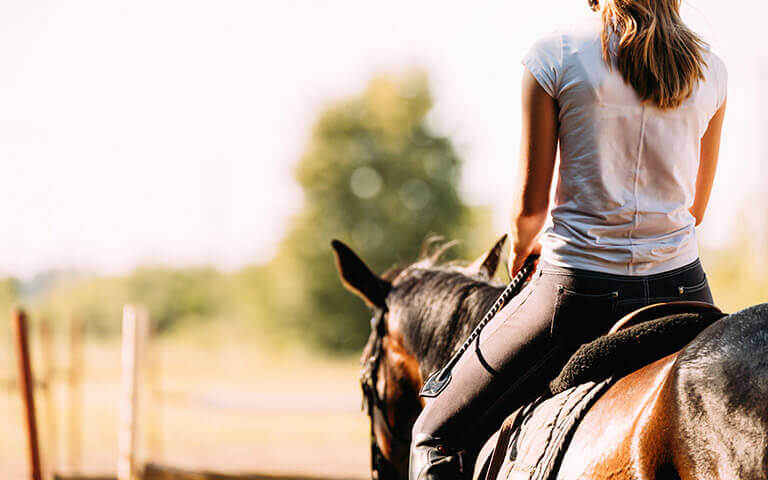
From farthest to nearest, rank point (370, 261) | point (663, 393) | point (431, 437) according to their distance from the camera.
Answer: point (370, 261)
point (431, 437)
point (663, 393)

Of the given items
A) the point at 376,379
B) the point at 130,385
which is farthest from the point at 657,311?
the point at 130,385

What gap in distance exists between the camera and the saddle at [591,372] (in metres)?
1.81

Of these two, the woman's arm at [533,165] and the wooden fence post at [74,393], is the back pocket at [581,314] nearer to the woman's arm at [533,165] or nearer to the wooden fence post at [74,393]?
the woman's arm at [533,165]

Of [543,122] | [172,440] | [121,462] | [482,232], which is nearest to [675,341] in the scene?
[543,122]

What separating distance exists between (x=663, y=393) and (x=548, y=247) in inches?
21.9

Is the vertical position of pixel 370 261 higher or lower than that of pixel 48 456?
lower

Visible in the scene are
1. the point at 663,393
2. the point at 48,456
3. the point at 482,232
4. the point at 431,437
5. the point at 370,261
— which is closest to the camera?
the point at 663,393

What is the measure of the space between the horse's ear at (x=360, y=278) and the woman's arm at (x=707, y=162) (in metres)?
1.38

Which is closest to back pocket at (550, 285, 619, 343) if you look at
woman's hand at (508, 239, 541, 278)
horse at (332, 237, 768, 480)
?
horse at (332, 237, 768, 480)

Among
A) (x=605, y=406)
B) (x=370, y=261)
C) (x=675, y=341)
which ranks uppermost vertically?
(x=675, y=341)

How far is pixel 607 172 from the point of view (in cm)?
195

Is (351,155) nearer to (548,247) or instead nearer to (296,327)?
(296,327)

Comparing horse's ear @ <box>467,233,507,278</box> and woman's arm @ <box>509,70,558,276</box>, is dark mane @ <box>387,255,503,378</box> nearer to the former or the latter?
horse's ear @ <box>467,233,507,278</box>

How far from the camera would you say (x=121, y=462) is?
7.44m
